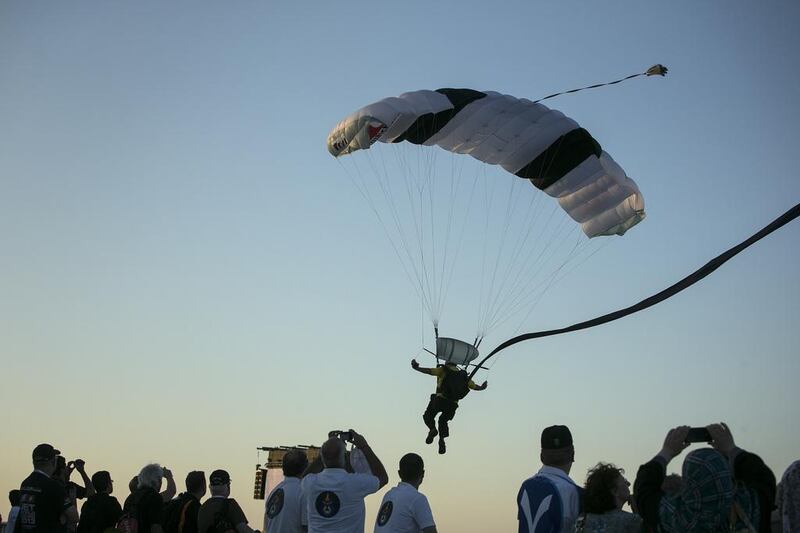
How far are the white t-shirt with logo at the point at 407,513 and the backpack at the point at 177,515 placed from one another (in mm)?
2250

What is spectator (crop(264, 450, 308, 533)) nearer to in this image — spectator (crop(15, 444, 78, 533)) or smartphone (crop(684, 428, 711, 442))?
spectator (crop(15, 444, 78, 533))

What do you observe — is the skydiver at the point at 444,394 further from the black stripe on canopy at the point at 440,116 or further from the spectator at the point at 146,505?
the spectator at the point at 146,505

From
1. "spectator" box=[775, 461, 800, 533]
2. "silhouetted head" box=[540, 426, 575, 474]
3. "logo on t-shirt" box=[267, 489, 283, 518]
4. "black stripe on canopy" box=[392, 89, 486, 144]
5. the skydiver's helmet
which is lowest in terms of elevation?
"spectator" box=[775, 461, 800, 533]

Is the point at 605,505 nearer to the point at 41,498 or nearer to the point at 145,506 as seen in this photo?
the point at 145,506

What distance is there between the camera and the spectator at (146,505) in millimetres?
8609

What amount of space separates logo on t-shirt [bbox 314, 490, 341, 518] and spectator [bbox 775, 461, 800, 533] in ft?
10.5

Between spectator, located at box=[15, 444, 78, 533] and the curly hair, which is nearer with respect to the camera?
the curly hair

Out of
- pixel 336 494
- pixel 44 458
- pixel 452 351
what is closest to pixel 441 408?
pixel 452 351

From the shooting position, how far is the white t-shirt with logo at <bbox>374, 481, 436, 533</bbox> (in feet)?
23.2

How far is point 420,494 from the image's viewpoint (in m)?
7.18

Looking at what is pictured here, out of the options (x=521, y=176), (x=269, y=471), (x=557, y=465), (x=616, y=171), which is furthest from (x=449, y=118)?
(x=557, y=465)

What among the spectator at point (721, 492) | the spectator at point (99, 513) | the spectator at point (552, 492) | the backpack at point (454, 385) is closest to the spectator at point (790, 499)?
the spectator at point (721, 492)

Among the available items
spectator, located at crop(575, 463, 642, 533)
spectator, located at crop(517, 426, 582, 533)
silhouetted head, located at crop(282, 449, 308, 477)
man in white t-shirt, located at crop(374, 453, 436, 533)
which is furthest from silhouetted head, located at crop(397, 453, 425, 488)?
spectator, located at crop(575, 463, 642, 533)

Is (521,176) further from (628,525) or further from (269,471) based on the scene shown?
(628,525)
